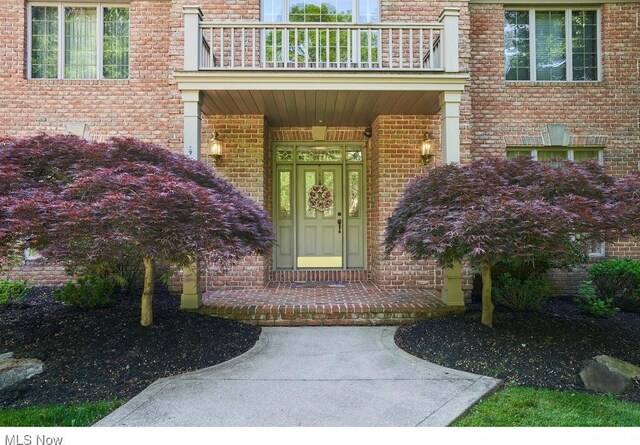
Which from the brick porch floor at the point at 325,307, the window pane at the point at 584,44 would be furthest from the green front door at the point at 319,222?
the window pane at the point at 584,44

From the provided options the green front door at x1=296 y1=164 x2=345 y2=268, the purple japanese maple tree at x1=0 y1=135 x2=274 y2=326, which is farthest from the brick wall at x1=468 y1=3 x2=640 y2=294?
the purple japanese maple tree at x1=0 y1=135 x2=274 y2=326

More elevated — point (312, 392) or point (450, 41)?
point (450, 41)

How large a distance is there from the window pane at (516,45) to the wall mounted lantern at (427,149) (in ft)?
6.26

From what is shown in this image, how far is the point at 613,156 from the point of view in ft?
23.5

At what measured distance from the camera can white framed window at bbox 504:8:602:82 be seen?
7.32 m

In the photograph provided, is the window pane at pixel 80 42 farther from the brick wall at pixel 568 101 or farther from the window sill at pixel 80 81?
the brick wall at pixel 568 101

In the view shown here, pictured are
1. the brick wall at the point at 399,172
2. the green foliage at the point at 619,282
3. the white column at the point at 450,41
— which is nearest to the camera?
the white column at the point at 450,41

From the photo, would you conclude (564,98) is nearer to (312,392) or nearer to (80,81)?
(312,392)

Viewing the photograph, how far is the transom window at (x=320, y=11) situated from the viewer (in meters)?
7.04

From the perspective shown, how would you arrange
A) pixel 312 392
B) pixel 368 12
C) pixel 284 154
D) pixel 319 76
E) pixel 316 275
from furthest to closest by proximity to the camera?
pixel 284 154 → pixel 316 275 → pixel 368 12 → pixel 319 76 → pixel 312 392

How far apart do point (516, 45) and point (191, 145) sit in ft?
18.7

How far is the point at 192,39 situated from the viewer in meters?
5.49

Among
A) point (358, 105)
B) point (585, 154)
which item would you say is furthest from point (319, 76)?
point (585, 154)

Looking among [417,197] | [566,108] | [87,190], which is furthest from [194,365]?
[566,108]
